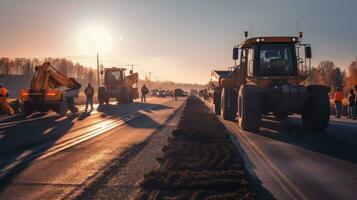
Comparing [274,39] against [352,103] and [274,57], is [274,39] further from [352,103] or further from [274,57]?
[352,103]

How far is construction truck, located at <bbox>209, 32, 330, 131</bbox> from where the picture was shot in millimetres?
14273

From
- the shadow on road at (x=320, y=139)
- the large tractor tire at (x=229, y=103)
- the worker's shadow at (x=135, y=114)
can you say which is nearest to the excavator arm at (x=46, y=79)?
the worker's shadow at (x=135, y=114)

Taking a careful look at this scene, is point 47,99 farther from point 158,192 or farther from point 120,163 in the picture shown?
point 158,192

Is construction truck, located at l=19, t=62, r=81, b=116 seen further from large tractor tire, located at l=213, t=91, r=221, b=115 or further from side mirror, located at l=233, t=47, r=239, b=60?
side mirror, located at l=233, t=47, r=239, b=60

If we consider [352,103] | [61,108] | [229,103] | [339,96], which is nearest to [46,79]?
[61,108]

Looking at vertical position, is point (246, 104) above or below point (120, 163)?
above

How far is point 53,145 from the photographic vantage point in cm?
1124

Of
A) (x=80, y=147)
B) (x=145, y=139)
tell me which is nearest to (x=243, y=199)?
(x=80, y=147)

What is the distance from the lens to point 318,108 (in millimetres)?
14352

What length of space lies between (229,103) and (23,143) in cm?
1015

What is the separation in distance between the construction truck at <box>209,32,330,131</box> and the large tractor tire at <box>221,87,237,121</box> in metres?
2.12

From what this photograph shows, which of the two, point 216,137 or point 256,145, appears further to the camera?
point 216,137

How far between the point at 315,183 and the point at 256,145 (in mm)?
4396

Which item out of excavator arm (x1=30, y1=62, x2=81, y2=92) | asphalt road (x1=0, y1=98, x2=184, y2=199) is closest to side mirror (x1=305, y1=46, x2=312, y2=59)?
asphalt road (x1=0, y1=98, x2=184, y2=199)
